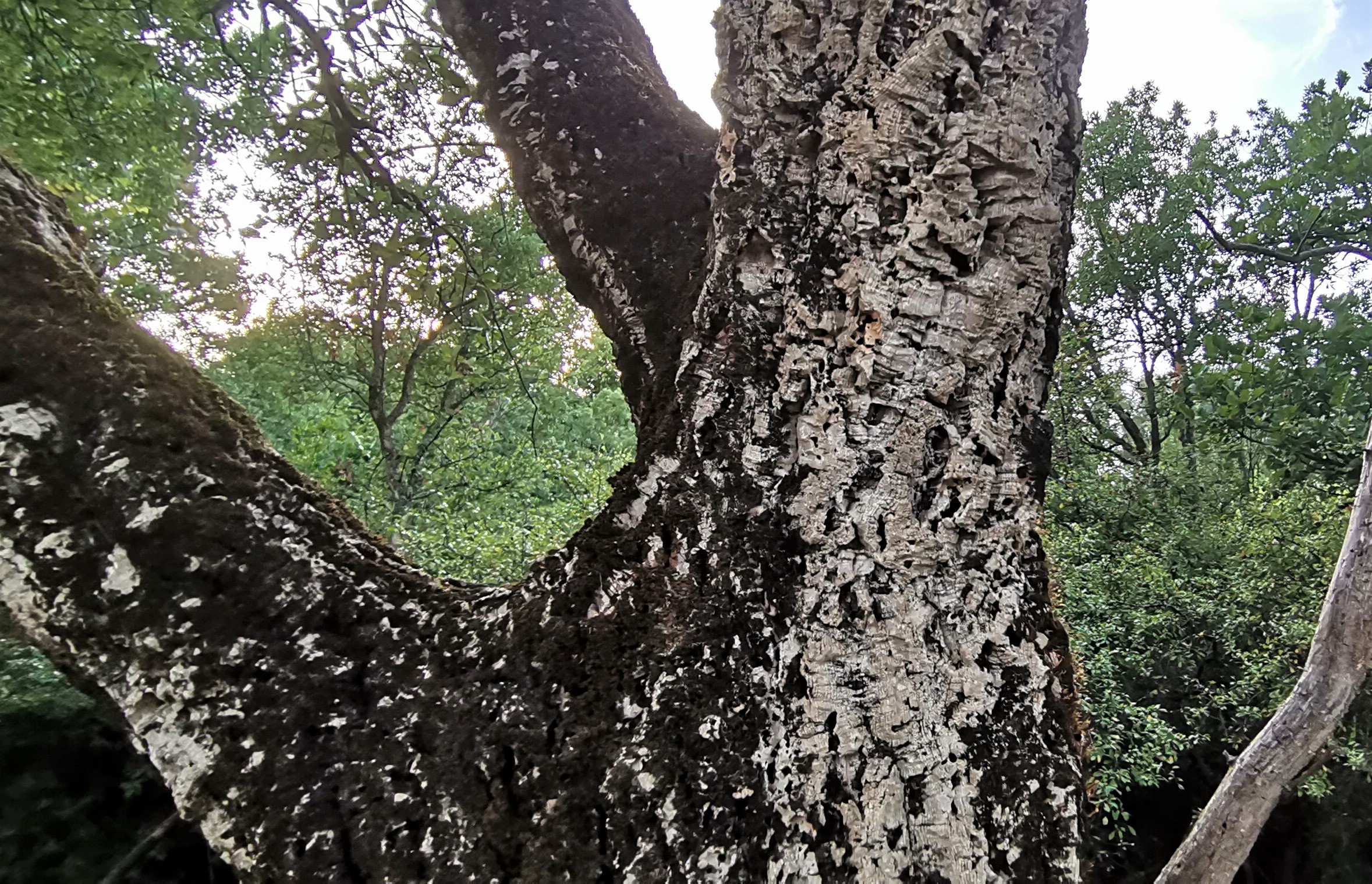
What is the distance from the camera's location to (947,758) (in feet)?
3.48

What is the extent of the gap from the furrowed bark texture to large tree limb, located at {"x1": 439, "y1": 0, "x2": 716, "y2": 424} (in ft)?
Result: 9.64

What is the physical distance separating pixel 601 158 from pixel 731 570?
961 millimetres

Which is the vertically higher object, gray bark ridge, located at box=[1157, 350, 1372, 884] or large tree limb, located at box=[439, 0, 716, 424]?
large tree limb, located at box=[439, 0, 716, 424]

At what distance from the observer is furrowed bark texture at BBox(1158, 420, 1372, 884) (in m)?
2.84

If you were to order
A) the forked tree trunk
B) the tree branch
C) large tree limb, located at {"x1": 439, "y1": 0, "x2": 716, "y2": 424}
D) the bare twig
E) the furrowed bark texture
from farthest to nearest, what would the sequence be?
1. the tree branch
2. the bare twig
3. the furrowed bark texture
4. large tree limb, located at {"x1": 439, "y1": 0, "x2": 716, "y2": 424}
5. the forked tree trunk

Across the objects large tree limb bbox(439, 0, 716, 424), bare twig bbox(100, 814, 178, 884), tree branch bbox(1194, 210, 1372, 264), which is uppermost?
tree branch bbox(1194, 210, 1372, 264)

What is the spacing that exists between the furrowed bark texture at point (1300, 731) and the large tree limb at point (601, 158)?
2.94 metres

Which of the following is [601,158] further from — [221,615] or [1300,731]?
[1300,731]

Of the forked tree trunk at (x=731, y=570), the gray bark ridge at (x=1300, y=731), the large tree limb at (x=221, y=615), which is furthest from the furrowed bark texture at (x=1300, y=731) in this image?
the large tree limb at (x=221, y=615)

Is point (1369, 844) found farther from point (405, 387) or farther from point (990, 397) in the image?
point (405, 387)

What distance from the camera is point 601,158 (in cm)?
162

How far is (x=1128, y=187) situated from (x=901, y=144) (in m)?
15.4

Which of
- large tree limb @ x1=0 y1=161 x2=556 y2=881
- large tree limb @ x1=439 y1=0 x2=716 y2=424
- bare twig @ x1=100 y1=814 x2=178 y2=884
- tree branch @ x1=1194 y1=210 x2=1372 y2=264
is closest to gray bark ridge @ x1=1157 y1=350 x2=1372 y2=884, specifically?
tree branch @ x1=1194 y1=210 x2=1372 y2=264

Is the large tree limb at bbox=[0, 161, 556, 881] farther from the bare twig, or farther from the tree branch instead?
the tree branch
